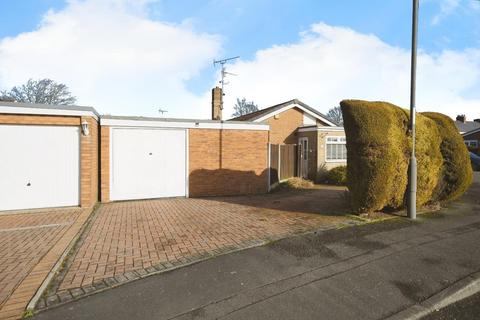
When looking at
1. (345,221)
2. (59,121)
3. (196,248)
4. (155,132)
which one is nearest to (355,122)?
(345,221)

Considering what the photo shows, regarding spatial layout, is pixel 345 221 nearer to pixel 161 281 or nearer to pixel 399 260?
pixel 399 260

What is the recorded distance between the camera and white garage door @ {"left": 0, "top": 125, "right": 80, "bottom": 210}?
310 inches

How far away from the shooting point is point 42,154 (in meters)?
8.16

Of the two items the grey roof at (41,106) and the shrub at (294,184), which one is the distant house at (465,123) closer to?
the shrub at (294,184)

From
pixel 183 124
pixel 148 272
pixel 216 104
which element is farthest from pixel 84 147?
pixel 216 104

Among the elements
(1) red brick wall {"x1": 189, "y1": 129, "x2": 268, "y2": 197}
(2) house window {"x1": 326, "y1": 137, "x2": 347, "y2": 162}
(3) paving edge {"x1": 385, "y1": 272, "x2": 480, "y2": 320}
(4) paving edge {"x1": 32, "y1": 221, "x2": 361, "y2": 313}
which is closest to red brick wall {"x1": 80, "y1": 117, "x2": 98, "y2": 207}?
(1) red brick wall {"x1": 189, "y1": 129, "x2": 268, "y2": 197}

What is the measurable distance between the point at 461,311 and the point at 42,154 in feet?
31.3

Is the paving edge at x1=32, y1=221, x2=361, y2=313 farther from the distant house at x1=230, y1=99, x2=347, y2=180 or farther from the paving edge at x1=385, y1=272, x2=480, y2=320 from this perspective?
the distant house at x1=230, y1=99, x2=347, y2=180

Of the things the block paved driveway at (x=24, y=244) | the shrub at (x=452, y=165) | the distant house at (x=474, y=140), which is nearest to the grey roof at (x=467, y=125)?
the distant house at (x=474, y=140)

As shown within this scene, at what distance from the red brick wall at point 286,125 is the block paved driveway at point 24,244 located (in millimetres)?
12197

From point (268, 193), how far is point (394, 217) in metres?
5.52

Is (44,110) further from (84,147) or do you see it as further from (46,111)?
(84,147)

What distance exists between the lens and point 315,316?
304cm

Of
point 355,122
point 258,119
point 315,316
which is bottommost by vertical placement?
point 315,316
